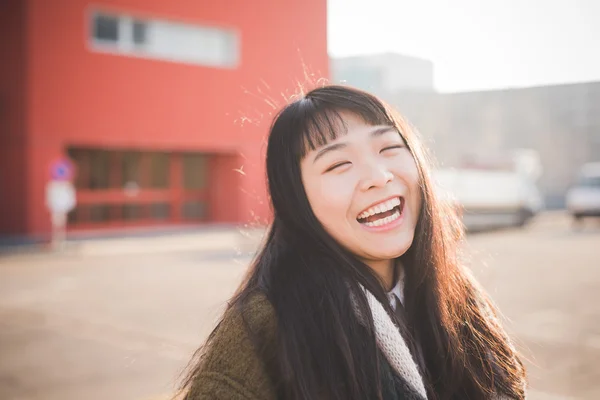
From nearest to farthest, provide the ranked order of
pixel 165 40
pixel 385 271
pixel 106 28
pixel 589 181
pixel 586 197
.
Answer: pixel 385 271, pixel 106 28, pixel 165 40, pixel 586 197, pixel 589 181

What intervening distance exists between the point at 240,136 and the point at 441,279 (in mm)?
19151

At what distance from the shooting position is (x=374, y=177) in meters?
1.71

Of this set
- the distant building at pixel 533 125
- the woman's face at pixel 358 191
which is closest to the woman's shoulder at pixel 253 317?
the woman's face at pixel 358 191

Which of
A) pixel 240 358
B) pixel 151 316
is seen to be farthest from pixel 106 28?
pixel 240 358

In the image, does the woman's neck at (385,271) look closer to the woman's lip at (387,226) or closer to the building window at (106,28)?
the woman's lip at (387,226)

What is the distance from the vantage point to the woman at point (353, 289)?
1.48 m

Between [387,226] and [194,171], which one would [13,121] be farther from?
[387,226]

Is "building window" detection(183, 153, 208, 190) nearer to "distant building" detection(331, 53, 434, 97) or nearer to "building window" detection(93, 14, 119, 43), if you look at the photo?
"building window" detection(93, 14, 119, 43)

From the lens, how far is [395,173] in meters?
1.79

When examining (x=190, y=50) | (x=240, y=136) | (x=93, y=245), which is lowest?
(x=93, y=245)

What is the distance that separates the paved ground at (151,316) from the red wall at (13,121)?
15.3 ft

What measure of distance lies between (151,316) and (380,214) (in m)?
5.52

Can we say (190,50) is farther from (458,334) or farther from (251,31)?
(458,334)

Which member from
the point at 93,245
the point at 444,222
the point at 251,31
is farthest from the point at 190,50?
the point at 444,222
